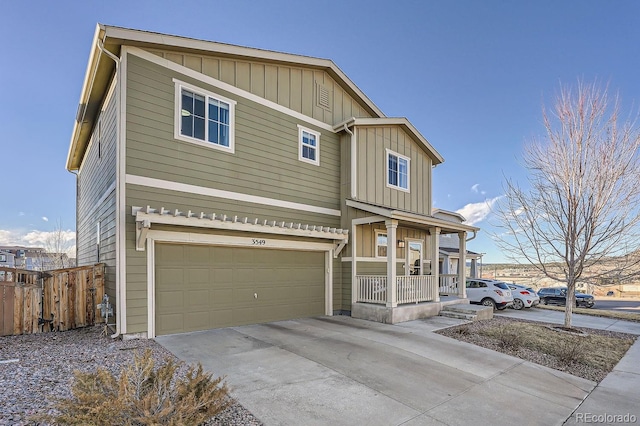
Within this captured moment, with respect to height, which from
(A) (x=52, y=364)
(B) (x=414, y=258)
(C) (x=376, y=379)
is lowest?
(C) (x=376, y=379)

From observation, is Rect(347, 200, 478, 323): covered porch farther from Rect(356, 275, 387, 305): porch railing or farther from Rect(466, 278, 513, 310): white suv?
Rect(466, 278, 513, 310): white suv

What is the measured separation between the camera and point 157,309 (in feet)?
23.6

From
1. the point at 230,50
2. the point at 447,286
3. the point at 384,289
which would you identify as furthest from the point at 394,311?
the point at 230,50

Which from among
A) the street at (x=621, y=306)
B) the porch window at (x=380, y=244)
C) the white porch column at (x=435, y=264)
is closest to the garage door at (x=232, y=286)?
the porch window at (x=380, y=244)

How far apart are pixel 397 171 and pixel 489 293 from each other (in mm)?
6963

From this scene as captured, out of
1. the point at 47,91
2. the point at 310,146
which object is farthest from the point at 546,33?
the point at 47,91

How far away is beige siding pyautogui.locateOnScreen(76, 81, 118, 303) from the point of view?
7578 mm

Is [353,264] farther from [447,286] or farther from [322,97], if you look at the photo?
[322,97]

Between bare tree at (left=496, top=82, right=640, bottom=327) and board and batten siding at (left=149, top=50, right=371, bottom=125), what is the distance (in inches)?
242

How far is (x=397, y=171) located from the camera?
42.0 feet

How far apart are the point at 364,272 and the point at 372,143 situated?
4549mm

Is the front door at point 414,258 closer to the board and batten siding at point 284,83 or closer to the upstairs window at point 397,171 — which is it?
the upstairs window at point 397,171

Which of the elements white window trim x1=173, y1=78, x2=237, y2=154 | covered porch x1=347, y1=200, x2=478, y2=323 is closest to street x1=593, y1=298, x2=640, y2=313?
covered porch x1=347, y1=200, x2=478, y2=323

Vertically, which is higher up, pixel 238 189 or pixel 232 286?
pixel 238 189
